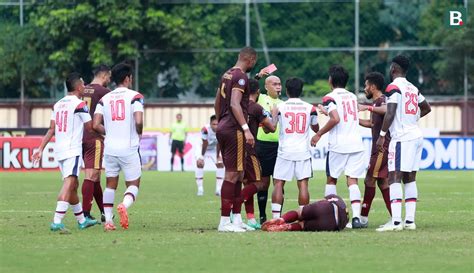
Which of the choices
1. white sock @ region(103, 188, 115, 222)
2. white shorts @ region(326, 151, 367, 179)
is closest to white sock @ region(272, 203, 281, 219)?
white shorts @ region(326, 151, 367, 179)

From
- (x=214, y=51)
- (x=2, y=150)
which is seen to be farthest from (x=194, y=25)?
(x=2, y=150)

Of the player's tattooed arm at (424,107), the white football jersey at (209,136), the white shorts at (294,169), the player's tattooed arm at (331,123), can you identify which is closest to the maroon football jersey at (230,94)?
the player's tattooed arm at (331,123)

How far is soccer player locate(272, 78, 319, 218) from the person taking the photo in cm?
1845

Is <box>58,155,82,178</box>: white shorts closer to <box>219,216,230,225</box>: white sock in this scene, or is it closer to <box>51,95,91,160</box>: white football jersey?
<box>51,95,91,160</box>: white football jersey

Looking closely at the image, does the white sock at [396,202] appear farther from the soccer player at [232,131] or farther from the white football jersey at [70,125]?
the white football jersey at [70,125]

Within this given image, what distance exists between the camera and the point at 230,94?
17.3 m

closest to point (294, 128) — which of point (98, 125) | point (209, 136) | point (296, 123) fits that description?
point (296, 123)

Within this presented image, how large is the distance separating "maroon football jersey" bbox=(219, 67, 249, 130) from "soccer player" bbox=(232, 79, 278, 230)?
71 centimetres

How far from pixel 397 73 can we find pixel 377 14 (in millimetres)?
34744

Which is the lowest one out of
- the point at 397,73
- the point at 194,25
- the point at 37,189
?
the point at 37,189

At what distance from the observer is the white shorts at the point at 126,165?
1789 cm

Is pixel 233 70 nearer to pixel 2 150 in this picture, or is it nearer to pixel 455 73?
pixel 2 150

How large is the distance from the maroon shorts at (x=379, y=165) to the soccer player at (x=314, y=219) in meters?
1.67

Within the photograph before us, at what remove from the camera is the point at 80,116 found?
17.8 meters
